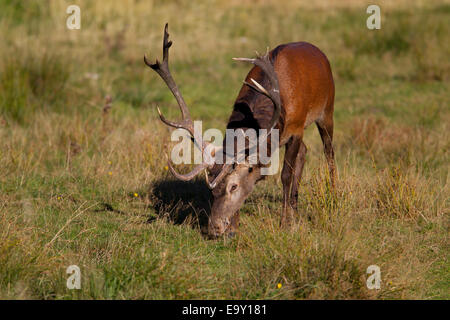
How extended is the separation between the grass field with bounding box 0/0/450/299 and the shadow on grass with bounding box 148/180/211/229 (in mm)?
25

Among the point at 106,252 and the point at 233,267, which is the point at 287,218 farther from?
the point at 106,252

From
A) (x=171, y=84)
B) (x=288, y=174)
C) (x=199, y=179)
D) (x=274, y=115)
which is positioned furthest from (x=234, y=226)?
(x=199, y=179)

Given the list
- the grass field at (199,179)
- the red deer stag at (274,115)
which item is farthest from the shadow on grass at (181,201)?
the red deer stag at (274,115)

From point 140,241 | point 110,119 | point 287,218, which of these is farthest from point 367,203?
point 110,119

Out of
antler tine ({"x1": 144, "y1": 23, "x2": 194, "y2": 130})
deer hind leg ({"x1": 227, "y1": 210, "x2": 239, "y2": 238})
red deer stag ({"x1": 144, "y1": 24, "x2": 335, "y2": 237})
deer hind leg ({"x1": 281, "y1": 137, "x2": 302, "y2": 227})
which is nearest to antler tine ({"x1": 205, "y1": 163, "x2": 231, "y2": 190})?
red deer stag ({"x1": 144, "y1": 24, "x2": 335, "y2": 237})

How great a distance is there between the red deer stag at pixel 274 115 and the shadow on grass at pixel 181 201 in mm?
631

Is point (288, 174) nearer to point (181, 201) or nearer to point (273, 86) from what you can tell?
point (273, 86)

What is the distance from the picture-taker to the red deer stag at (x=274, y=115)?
6.19 metres

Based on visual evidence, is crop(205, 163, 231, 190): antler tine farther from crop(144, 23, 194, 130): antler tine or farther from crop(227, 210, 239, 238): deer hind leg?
crop(144, 23, 194, 130): antler tine

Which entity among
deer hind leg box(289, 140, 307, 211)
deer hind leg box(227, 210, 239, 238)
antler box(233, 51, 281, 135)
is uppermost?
antler box(233, 51, 281, 135)

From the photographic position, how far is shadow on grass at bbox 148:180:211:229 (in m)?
6.97

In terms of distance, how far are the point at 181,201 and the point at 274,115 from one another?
184cm

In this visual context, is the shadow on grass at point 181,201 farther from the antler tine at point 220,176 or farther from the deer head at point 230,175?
the antler tine at point 220,176

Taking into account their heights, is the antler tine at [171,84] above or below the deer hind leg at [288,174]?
above
